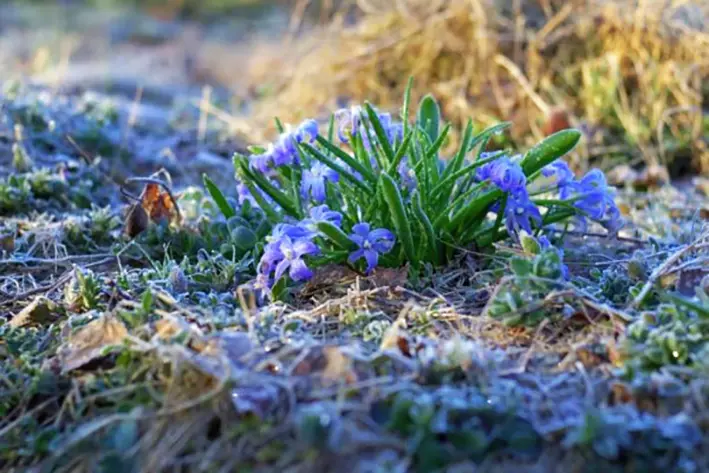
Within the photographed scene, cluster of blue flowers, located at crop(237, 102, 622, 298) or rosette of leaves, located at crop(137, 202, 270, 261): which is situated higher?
cluster of blue flowers, located at crop(237, 102, 622, 298)

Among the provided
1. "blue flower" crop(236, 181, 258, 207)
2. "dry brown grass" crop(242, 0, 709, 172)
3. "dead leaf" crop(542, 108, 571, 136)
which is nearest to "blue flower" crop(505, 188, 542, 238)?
"blue flower" crop(236, 181, 258, 207)

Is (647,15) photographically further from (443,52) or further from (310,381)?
(310,381)

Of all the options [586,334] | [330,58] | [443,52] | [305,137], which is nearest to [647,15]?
[443,52]

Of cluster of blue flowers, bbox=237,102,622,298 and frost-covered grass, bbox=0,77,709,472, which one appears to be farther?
cluster of blue flowers, bbox=237,102,622,298

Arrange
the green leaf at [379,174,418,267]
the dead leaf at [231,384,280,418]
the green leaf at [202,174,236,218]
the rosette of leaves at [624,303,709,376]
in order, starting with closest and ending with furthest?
the dead leaf at [231,384,280,418] → the rosette of leaves at [624,303,709,376] → the green leaf at [379,174,418,267] → the green leaf at [202,174,236,218]

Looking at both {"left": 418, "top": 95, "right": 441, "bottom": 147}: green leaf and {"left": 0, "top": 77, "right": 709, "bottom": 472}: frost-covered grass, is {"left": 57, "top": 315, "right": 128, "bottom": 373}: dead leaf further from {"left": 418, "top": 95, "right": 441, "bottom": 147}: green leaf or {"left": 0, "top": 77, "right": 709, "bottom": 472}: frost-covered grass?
{"left": 418, "top": 95, "right": 441, "bottom": 147}: green leaf

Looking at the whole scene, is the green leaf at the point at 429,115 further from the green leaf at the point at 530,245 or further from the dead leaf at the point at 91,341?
the dead leaf at the point at 91,341
